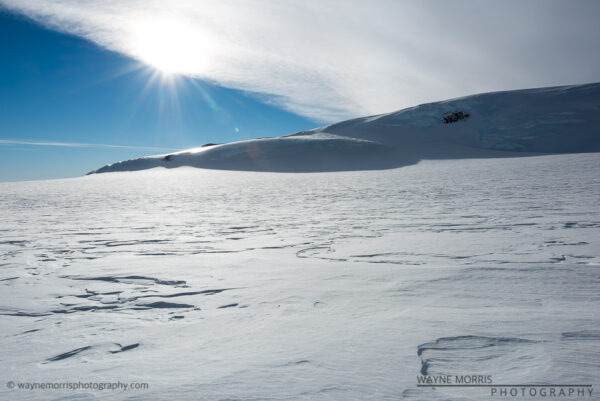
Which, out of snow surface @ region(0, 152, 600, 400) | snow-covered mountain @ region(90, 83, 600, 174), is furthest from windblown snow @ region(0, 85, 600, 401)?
snow-covered mountain @ region(90, 83, 600, 174)

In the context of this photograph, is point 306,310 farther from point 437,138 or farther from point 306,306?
point 437,138

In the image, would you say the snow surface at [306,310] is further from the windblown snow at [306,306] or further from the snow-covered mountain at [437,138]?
the snow-covered mountain at [437,138]

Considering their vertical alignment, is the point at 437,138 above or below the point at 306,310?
above

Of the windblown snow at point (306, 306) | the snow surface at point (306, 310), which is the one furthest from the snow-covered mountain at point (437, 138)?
the snow surface at point (306, 310)

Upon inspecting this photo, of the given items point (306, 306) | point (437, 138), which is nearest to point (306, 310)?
point (306, 306)

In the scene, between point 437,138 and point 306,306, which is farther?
point 437,138

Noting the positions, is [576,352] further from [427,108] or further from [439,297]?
[427,108]

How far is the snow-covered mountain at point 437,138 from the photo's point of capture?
28.7 meters

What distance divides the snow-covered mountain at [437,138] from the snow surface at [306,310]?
21770mm

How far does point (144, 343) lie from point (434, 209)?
5831 mm

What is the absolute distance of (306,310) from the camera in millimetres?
2273

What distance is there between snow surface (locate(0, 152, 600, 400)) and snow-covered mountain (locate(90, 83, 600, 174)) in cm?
2177

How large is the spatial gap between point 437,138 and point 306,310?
35976mm

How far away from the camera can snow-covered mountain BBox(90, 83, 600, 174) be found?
28734 mm
